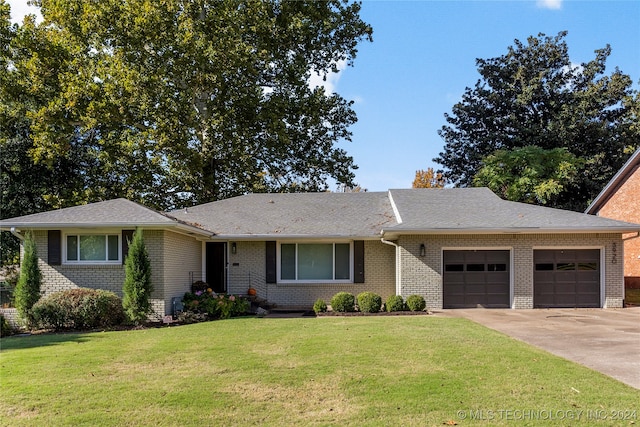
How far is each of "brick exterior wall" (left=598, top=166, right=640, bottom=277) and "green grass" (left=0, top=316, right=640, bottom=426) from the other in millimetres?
14750

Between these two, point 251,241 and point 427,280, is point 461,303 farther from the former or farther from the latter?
point 251,241

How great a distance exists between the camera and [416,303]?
14.3m

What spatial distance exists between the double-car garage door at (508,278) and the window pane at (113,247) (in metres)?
9.72

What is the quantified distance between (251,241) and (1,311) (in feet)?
24.2

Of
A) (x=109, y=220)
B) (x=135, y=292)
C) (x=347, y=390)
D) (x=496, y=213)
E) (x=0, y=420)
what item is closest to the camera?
(x=0, y=420)

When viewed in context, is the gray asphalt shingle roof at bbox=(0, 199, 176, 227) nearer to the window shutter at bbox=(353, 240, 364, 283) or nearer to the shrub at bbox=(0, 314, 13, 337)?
the shrub at bbox=(0, 314, 13, 337)

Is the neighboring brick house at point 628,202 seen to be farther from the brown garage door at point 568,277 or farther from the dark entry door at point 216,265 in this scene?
the dark entry door at point 216,265

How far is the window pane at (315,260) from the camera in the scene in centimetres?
1695

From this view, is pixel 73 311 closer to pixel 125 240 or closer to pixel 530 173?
pixel 125 240

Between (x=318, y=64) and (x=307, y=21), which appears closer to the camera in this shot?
(x=307, y=21)

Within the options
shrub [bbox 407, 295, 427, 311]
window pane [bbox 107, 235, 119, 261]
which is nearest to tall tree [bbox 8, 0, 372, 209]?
window pane [bbox 107, 235, 119, 261]

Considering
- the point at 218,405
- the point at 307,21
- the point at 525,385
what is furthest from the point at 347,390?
the point at 307,21

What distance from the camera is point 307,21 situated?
26219mm

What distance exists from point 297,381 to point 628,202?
21.0 meters
